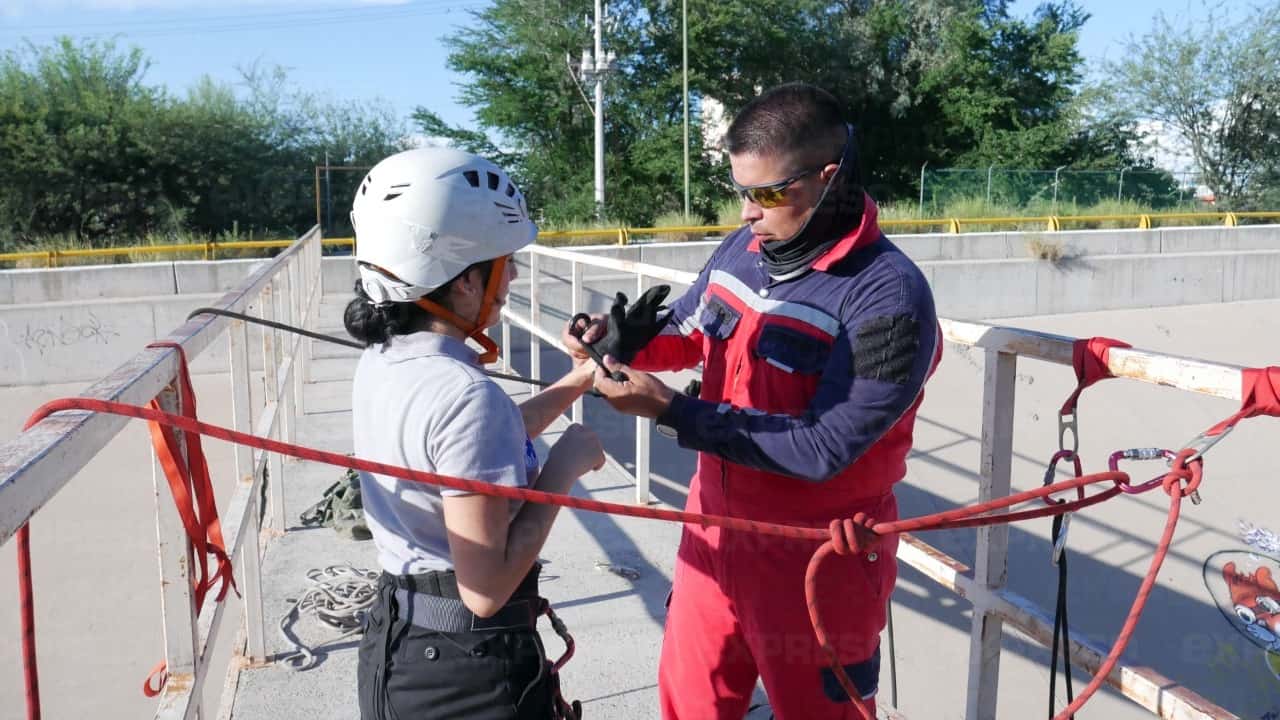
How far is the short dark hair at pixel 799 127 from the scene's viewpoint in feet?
5.88

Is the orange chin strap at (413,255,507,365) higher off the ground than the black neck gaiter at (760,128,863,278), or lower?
lower

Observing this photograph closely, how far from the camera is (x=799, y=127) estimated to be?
1.80 m

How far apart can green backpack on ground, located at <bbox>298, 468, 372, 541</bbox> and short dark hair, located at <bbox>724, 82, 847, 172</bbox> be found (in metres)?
2.90

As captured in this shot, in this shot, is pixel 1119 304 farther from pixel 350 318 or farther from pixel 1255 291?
pixel 350 318

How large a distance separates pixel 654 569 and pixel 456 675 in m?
2.47

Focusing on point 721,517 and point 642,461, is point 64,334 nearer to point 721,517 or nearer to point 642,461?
point 642,461

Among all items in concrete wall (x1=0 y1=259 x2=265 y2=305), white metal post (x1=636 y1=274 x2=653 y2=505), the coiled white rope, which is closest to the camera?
the coiled white rope

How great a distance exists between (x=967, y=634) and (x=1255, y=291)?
49.4 feet

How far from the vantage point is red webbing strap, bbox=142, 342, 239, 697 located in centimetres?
160

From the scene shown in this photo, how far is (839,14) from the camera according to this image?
1336 inches

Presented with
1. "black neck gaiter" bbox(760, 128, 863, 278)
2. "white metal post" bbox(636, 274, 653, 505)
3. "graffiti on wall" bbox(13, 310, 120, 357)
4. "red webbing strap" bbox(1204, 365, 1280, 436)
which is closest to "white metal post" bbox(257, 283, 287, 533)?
"white metal post" bbox(636, 274, 653, 505)

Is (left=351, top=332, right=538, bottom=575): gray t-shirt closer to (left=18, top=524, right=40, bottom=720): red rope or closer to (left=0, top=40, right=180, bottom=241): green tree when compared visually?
(left=18, top=524, right=40, bottom=720): red rope

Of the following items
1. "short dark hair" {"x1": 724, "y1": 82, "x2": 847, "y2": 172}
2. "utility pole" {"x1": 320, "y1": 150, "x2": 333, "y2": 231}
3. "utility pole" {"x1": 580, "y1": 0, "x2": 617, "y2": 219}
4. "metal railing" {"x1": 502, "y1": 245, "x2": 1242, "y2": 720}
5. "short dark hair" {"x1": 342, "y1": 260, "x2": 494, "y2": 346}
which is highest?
"utility pole" {"x1": 580, "y1": 0, "x2": 617, "y2": 219}

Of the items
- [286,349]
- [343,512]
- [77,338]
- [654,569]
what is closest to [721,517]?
[654,569]
